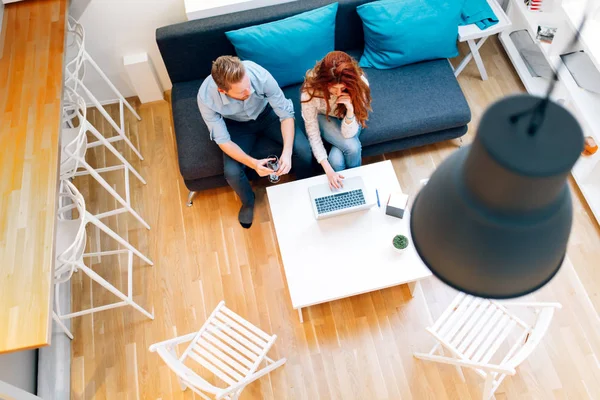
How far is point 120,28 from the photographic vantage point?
3148mm

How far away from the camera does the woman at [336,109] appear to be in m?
2.36

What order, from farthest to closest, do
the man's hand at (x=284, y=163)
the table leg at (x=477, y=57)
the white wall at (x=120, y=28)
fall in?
the table leg at (x=477, y=57), the white wall at (x=120, y=28), the man's hand at (x=284, y=163)

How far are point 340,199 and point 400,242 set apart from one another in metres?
0.38

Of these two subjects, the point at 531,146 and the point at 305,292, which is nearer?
the point at 531,146

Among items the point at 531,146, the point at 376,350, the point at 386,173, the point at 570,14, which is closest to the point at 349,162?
the point at 386,173

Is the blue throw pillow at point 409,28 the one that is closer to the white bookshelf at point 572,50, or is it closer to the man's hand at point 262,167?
the white bookshelf at point 572,50

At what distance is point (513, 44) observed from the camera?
3.56m

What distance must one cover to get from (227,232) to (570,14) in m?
2.34

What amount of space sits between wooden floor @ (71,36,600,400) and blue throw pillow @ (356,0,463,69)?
2.18 feet

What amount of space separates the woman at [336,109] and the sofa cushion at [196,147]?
31cm

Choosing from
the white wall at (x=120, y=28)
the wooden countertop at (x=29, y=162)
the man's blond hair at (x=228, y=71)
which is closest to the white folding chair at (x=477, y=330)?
the man's blond hair at (x=228, y=71)

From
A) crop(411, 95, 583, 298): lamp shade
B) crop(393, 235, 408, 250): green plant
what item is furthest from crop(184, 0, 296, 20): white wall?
crop(411, 95, 583, 298): lamp shade

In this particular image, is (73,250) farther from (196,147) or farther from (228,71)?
(228,71)

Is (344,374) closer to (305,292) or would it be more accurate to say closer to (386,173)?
(305,292)
